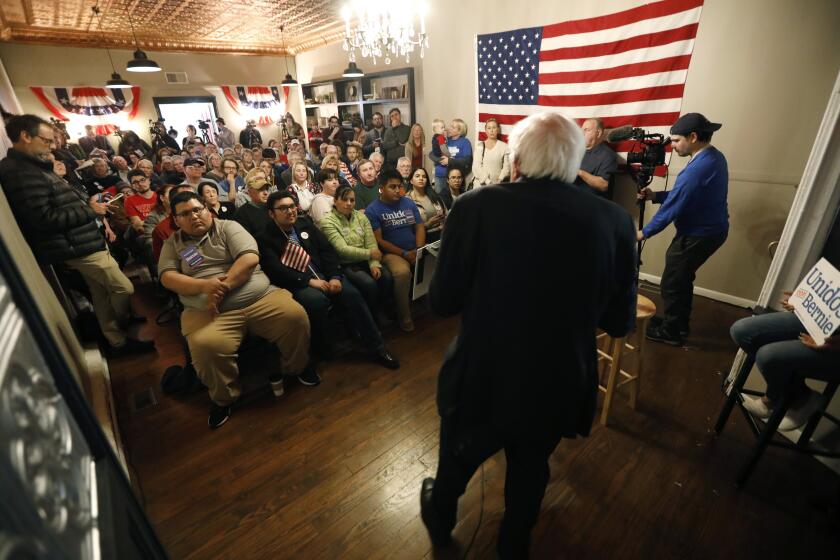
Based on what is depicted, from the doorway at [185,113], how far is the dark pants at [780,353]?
402 inches

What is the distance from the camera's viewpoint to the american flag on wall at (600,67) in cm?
295

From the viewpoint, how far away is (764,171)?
271 cm

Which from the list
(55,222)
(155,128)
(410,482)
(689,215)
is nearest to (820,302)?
(689,215)

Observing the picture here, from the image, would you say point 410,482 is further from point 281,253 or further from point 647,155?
point 647,155

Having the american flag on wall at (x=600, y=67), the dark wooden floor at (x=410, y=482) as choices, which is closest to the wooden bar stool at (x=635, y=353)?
the dark wooden floor at (x=410, y=482)

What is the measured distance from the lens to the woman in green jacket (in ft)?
8.81

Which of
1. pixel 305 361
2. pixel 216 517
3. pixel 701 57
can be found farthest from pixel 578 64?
pixel 216 517

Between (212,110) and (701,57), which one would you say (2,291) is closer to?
(701,57)

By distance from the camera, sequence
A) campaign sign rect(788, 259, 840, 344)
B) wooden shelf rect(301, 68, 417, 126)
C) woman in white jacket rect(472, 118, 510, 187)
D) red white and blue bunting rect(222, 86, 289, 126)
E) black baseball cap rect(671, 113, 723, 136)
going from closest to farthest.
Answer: campaign sign rect(788, 259, 840, 344) → black baseball cap rect(671, 113, 723, 136) → woman in white jacket rect(472, 118, 510, 187) → wooden shelf rect(301, 68, 417, 126) → red white and blue bunting rect(222, 86, 289, 126)

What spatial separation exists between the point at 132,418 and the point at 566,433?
88.8 inches

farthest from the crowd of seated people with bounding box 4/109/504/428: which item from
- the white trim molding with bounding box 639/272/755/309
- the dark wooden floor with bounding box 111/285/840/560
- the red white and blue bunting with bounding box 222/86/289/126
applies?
the red white and blue bunting with bounding box 222/86/289/126

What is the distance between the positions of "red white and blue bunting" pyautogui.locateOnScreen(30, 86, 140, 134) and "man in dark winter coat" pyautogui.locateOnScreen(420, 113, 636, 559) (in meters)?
9.98

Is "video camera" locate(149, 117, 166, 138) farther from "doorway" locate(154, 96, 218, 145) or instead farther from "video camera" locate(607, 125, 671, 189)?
"video camera" locate(607, 125, 671, 189)

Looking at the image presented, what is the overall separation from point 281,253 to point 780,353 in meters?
2.54
